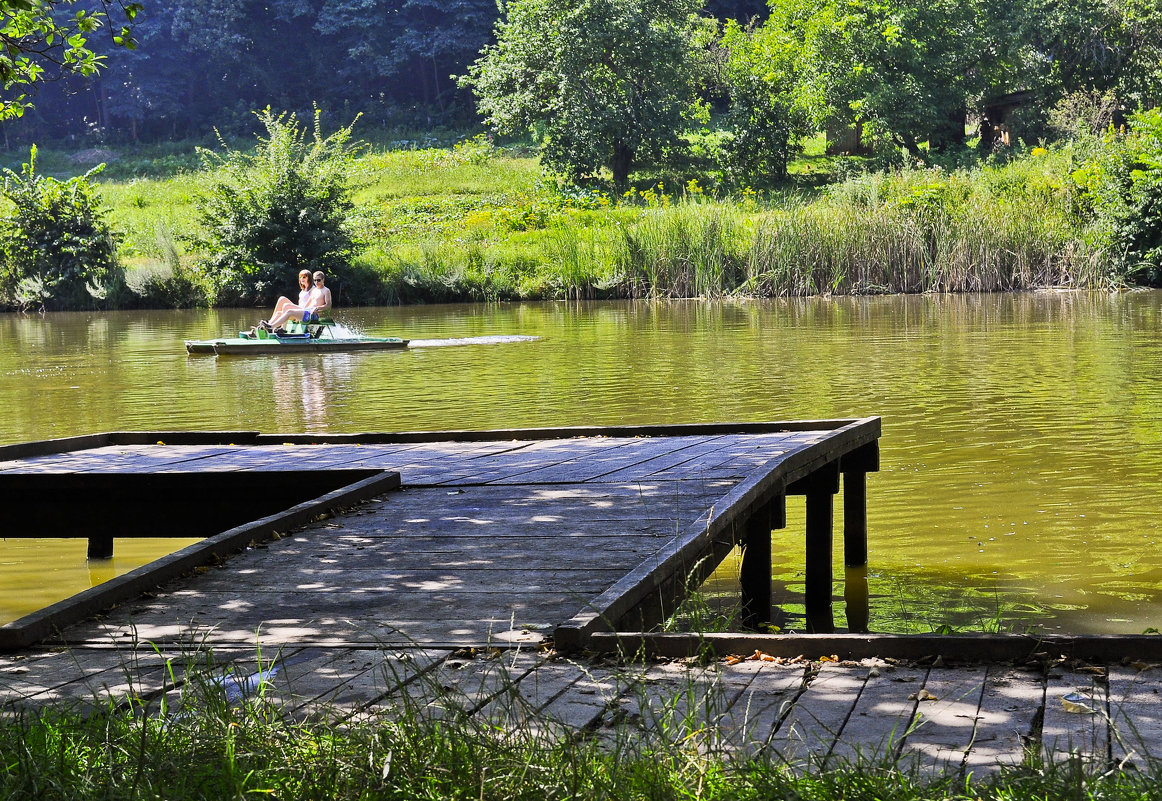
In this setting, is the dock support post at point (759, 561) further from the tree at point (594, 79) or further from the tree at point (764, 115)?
the tree at point (594, 79)

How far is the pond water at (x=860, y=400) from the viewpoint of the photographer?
24.9 feet

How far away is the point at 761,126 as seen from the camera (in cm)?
4666

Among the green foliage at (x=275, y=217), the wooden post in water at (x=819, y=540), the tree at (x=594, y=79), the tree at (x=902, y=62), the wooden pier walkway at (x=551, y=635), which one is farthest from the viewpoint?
the tree at (x=594, y=79)

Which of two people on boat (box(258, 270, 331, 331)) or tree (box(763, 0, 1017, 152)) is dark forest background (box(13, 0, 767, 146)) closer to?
tree (box(763, 0, 1017, 152))

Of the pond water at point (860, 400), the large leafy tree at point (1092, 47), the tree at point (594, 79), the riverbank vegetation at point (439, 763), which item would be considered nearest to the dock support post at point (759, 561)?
the pond water at point (860, 400)

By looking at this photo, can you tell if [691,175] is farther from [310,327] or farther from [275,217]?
[310,327]

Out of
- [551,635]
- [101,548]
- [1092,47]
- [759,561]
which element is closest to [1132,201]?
[1092,47]

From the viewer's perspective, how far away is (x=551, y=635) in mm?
3879

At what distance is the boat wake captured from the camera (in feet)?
72.3

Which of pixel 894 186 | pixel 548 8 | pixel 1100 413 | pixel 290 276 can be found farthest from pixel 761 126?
pixel 1100 413

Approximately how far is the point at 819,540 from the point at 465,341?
1539cm

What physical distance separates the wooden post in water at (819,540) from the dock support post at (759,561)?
0.66m

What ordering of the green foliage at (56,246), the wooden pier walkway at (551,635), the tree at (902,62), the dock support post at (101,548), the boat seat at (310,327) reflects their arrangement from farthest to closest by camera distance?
the tree at (902,62) → the green foliage at (56,246) → the boat seat at (310,327) → the dock support post at (101,548) → the wooden pier walkway at (551,635)

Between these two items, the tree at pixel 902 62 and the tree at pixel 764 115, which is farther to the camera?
the tree at pixel 764 115
